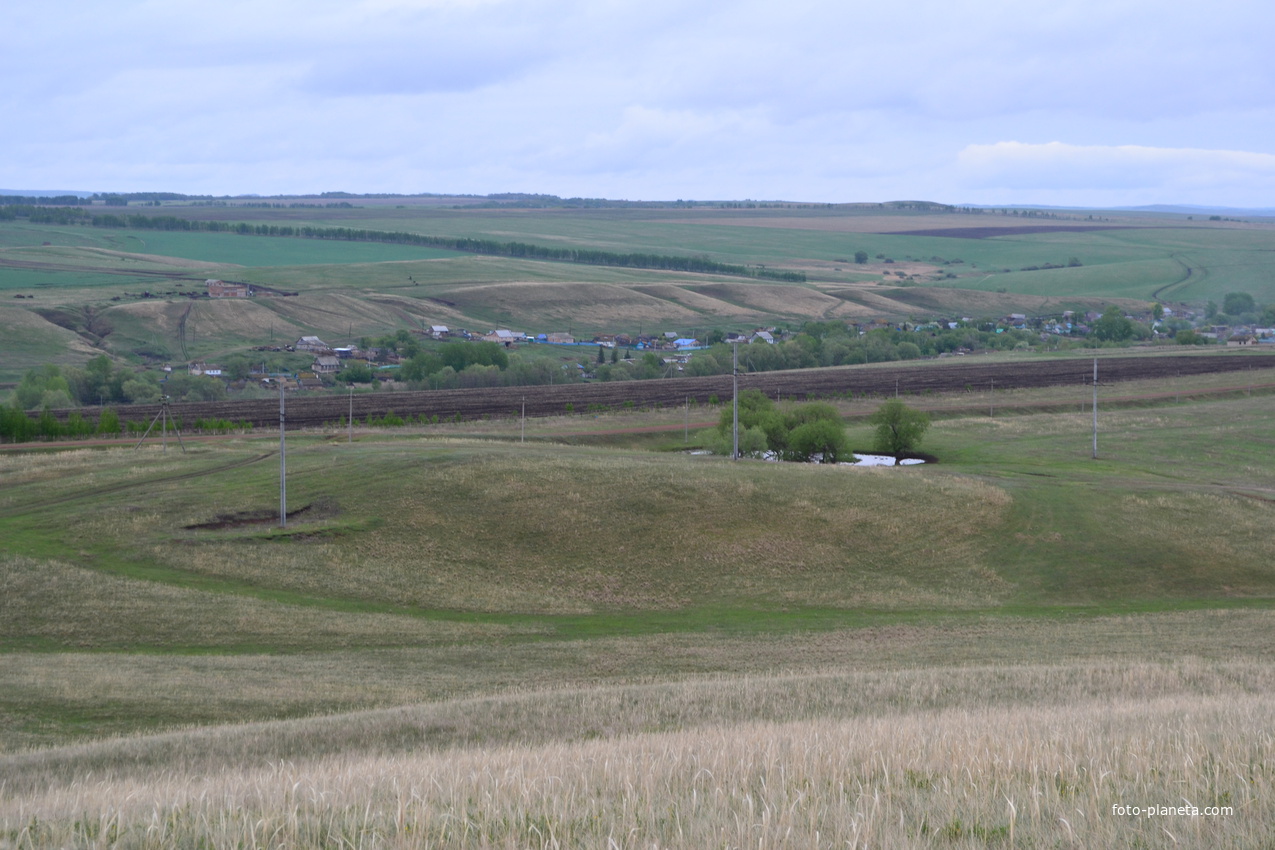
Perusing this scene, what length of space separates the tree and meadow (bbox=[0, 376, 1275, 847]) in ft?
22.4

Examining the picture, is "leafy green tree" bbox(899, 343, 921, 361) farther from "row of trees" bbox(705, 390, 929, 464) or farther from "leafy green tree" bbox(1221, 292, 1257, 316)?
"leafy green tree" bbox(1221, 292, 1257, 316)

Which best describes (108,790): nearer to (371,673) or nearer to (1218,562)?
(371,673)

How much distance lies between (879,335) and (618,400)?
5981 centimetres

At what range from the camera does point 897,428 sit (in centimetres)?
6688

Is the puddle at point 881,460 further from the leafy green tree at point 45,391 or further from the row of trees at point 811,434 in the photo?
the leafy green tree at point 45,391

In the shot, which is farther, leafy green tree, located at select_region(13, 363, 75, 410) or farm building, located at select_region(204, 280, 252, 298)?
farm building, located at select_region(204, 280, 252, 298)

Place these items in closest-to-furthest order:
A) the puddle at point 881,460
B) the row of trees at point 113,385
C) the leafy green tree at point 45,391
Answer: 1. the puddle at point 881,460
2. the leafy green tree at point 45,391
3. the row of trees at point 113,385

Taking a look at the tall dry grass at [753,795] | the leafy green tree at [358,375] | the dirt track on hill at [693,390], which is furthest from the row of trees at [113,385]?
the tall dry grass at [753,795]

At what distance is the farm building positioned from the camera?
516ft

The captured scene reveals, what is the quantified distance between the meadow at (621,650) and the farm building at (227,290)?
107 m

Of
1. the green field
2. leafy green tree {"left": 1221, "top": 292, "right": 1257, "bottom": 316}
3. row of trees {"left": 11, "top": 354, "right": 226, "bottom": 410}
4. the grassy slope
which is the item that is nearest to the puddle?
the green field

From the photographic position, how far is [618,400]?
87.8 meters

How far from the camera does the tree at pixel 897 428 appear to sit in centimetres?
6656

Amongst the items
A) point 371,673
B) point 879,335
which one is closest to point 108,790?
point 371,673
